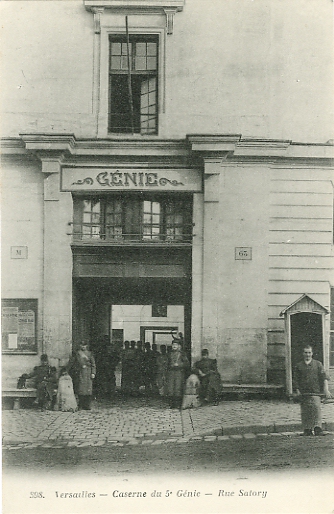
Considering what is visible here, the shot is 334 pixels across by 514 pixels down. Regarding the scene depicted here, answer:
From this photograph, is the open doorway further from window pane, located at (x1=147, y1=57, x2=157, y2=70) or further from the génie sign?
window pane, located at (x1=147, y1=57, x2=157, y2=70)

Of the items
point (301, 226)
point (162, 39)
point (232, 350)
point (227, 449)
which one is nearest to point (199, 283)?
point (232, 350)

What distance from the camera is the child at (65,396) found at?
997 cm

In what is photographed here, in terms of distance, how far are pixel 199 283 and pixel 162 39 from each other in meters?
4.90

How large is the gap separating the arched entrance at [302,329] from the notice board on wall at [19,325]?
4799mm

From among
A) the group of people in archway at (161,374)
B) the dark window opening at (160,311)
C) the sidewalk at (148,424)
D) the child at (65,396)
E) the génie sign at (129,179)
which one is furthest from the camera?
the dark window opening at (160,311)

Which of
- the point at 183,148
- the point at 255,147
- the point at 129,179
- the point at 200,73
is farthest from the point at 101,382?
the point at 200,73

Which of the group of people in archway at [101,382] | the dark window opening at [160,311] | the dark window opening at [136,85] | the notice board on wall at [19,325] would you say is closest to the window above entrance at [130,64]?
the dark window opening at [136,85]

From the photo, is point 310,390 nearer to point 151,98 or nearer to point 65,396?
point 65,396

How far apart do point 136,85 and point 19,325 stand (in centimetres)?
535

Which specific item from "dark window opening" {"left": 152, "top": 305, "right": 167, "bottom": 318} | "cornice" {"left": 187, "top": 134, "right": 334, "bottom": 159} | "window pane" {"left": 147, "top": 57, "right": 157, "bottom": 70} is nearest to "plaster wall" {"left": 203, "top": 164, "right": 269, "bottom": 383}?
"cornice" {"left": 187, "top": 134, "right": 334, "bottom": 159}

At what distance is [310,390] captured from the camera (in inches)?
337

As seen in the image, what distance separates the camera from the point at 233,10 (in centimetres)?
1029

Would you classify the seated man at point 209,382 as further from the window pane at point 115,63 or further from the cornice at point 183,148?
the window pane at point 115,63

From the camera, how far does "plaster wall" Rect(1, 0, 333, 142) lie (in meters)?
10.1
